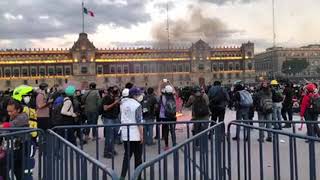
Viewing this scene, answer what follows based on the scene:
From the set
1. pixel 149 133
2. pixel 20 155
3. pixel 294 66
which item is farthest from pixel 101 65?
pixel 20 155

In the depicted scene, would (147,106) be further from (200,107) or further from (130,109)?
(130,109)

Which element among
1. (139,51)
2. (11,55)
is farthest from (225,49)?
(11,55)

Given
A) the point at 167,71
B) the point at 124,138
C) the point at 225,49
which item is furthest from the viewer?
the point at 225,49

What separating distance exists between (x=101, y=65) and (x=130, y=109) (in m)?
130

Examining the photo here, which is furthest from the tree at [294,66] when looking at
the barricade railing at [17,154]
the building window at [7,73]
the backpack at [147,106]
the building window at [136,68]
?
the barricade railing at [17,154]

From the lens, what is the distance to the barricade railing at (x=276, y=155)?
530 centimetres

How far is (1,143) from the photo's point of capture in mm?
6508

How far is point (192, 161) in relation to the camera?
18.2ft

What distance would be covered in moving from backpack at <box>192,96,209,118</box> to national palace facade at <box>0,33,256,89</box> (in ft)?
379

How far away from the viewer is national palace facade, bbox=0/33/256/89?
432 ft

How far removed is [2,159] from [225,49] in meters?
143

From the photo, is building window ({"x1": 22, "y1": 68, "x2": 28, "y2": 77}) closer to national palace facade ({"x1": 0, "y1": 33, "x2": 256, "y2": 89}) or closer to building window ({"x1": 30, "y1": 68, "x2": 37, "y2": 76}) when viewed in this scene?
national palace facade ({"x1": 0, "y1": 33, "x2": 256, "y2": 89})

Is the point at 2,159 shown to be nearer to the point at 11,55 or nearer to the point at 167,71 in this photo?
the point at 167,71

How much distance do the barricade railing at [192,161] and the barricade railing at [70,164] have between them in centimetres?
32
